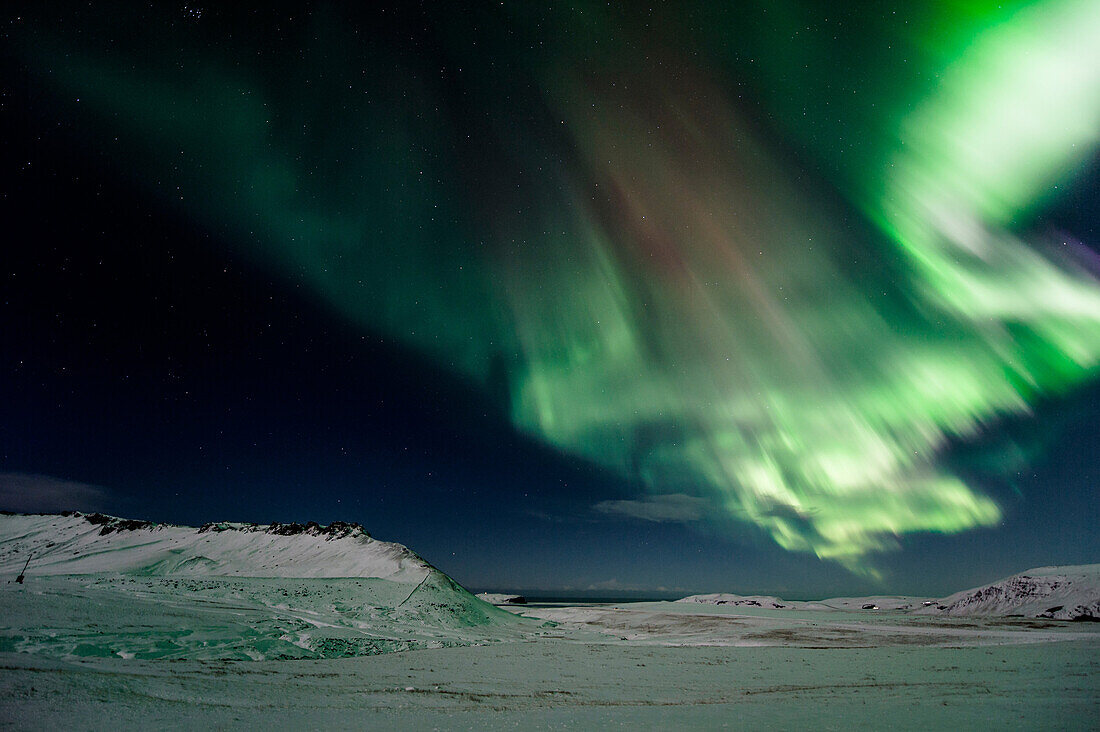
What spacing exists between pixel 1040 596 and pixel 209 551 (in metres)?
105

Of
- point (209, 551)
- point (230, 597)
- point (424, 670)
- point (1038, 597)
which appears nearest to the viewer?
point (424, 670)

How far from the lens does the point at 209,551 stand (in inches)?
2188

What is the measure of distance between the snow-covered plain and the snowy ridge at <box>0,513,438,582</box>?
465 inches

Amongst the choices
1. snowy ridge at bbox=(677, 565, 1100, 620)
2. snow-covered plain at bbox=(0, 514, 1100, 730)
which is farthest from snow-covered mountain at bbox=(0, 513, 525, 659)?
snowy ridge at bbox=(677, 565, 1100, 620)

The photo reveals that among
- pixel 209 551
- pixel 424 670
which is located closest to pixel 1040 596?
pixel 424 670

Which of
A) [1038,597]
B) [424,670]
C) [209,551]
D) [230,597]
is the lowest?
[1038,597]

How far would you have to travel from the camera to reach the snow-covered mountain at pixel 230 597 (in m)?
16.9

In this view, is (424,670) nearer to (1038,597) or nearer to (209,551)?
(209,551)

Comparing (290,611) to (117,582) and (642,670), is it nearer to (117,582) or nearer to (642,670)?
(117,582)

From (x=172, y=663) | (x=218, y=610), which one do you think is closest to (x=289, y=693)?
(x=172, y=663)

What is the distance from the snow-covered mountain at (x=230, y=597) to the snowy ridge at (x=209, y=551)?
193 millimetres

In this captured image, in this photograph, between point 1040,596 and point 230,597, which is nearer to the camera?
point 230,597

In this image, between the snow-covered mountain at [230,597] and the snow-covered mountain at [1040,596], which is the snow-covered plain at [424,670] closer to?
the snow-covered mountain at [230,597]

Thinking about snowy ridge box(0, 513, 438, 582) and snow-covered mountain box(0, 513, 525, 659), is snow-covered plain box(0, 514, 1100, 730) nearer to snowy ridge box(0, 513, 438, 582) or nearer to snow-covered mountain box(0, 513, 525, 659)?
snow-covered mountain box(0, 513, 525, 659)
